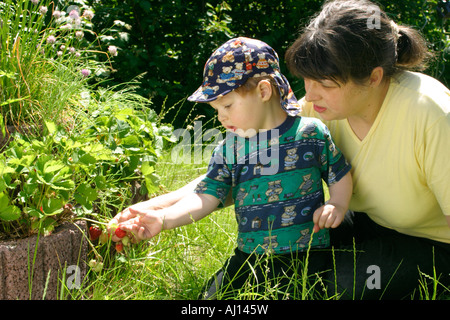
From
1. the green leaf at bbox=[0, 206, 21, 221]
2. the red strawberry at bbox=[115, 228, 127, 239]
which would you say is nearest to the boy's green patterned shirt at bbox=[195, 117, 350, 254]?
the red strawberry at bbox=[115, 228, 127, 239]

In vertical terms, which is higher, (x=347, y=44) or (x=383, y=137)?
(x=347, y=44)

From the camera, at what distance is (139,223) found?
215 cm

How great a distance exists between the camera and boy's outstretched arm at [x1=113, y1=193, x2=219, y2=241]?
210 centimetres

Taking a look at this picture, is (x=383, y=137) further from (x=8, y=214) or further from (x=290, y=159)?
(x=8, y=214)

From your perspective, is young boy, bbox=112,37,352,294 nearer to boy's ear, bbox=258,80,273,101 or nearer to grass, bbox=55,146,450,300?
boy's ear, bbox=258,80,273,101

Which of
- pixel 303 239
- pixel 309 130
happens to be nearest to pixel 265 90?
pixel 309 130

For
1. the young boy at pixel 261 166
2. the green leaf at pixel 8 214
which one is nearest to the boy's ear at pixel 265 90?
the young boy at pixel 261 166

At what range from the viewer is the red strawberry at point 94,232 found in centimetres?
229

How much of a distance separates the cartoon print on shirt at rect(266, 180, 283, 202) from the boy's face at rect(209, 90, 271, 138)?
218 millimetres

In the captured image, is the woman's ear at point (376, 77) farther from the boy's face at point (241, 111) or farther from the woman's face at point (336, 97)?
the boy's face at point (241, 111)

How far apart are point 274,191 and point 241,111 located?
34 centimetres

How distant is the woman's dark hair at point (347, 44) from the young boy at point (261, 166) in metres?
0.18

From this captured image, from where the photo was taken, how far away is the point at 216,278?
215 centimetres

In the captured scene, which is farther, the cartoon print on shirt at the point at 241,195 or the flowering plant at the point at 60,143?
the cartoon print on shirt at the point at 241,195
